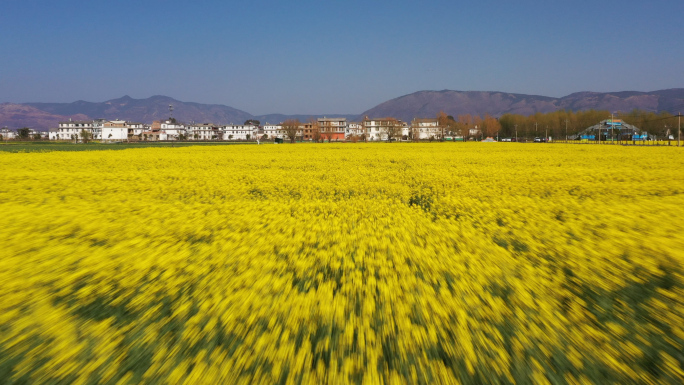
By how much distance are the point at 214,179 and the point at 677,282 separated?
1154cm

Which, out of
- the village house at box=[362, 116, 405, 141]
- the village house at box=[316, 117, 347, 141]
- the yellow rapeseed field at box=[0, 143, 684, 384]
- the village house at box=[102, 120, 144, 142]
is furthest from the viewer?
the village house at box=[316, 117, 347, 141]

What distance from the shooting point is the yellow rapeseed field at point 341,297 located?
269cm

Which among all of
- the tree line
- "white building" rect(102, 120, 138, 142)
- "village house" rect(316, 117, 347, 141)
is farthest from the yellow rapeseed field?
"white building" rect(102, 120, 138, 142)

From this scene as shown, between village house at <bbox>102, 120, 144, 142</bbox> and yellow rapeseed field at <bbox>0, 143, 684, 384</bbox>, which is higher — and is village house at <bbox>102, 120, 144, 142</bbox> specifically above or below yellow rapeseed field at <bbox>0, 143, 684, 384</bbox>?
above

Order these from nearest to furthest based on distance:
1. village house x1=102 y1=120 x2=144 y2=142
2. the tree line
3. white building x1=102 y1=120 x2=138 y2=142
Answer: the tree line
white building x1=102 y1=120 x2=138 y2=142
village house x1=102 y1=120 x2=144 y2=142

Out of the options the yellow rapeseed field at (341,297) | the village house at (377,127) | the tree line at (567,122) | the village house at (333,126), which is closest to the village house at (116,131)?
the village house at (333,126)

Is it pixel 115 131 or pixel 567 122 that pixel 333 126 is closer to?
pixel 115 131

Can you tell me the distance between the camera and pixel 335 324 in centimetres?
318

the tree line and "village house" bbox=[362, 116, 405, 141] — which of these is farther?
"village house" bbox=[362, 116, 405, 141]

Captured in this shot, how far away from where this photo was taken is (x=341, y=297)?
3.61m

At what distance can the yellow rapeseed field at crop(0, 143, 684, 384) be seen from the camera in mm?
2686

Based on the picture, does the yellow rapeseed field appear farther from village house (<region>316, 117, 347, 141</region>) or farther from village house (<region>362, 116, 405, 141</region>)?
village house (<region>316, 117, 347, 141</region>)

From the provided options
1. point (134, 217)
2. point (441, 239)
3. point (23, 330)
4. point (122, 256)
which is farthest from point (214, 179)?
point (23, 330)

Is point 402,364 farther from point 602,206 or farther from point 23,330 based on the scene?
point 602,206
